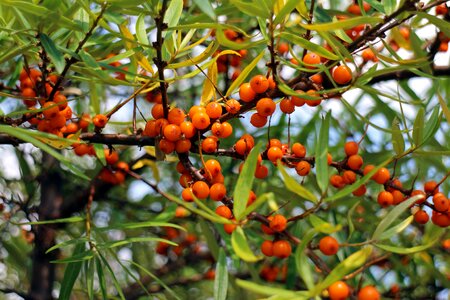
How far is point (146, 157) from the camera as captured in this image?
1.23m

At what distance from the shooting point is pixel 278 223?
738mm

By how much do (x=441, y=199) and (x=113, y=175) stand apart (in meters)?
0.68

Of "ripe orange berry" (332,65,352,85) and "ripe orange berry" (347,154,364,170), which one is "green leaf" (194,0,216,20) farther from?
"ripe orange berry" (347,154,364,170)

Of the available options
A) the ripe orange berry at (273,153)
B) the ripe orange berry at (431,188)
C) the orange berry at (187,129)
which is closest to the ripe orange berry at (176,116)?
the orange berry at (187,129)

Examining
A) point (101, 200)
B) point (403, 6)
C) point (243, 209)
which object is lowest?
point (243, 209)

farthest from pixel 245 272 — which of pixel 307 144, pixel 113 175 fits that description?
pixel 113 175

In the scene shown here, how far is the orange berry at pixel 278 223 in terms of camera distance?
2.41 ft

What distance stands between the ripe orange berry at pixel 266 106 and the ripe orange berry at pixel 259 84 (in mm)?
13

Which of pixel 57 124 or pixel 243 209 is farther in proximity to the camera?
pixel 57 124

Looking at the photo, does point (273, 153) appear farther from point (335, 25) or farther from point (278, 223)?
point (335, 25)

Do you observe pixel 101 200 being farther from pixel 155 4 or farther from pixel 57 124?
pixel 155 4

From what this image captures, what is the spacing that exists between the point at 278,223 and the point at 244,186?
122 mm

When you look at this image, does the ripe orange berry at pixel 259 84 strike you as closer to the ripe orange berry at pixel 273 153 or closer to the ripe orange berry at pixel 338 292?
the ripe orange berry at pixel 273 153

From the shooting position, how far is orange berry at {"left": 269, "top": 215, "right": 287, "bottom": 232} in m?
0.74
